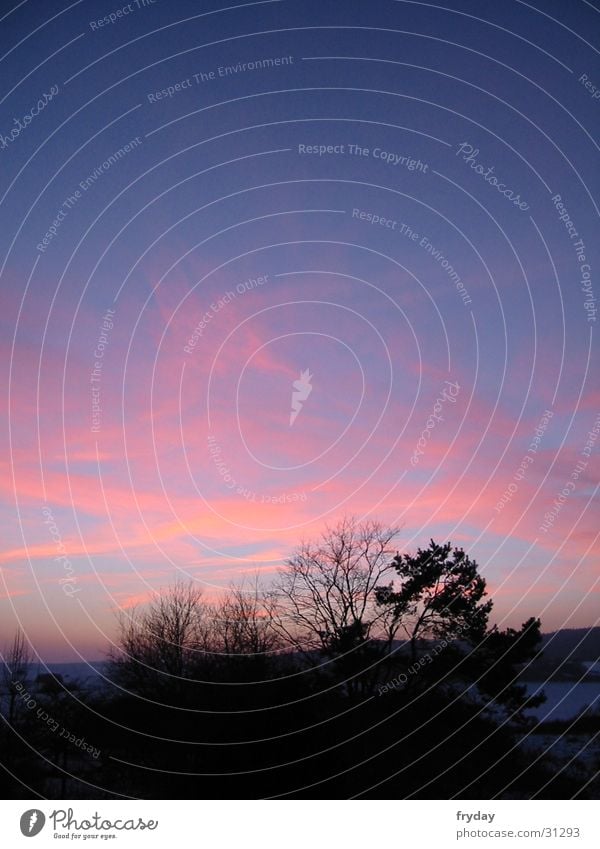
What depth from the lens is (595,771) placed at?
19719 millimetres

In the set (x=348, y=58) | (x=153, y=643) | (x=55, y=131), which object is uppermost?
(x=348, y=58)

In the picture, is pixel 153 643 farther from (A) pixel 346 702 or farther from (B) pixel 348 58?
(B) pixel 348 58

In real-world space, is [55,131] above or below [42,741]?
above

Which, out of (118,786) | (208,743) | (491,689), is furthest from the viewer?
(491,689)

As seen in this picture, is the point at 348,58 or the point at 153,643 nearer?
the point at 348,58

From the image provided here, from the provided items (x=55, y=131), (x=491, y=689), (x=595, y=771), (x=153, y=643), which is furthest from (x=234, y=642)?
(x=55, y=131)

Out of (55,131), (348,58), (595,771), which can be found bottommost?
(595,771)

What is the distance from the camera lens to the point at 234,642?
23078 mm
